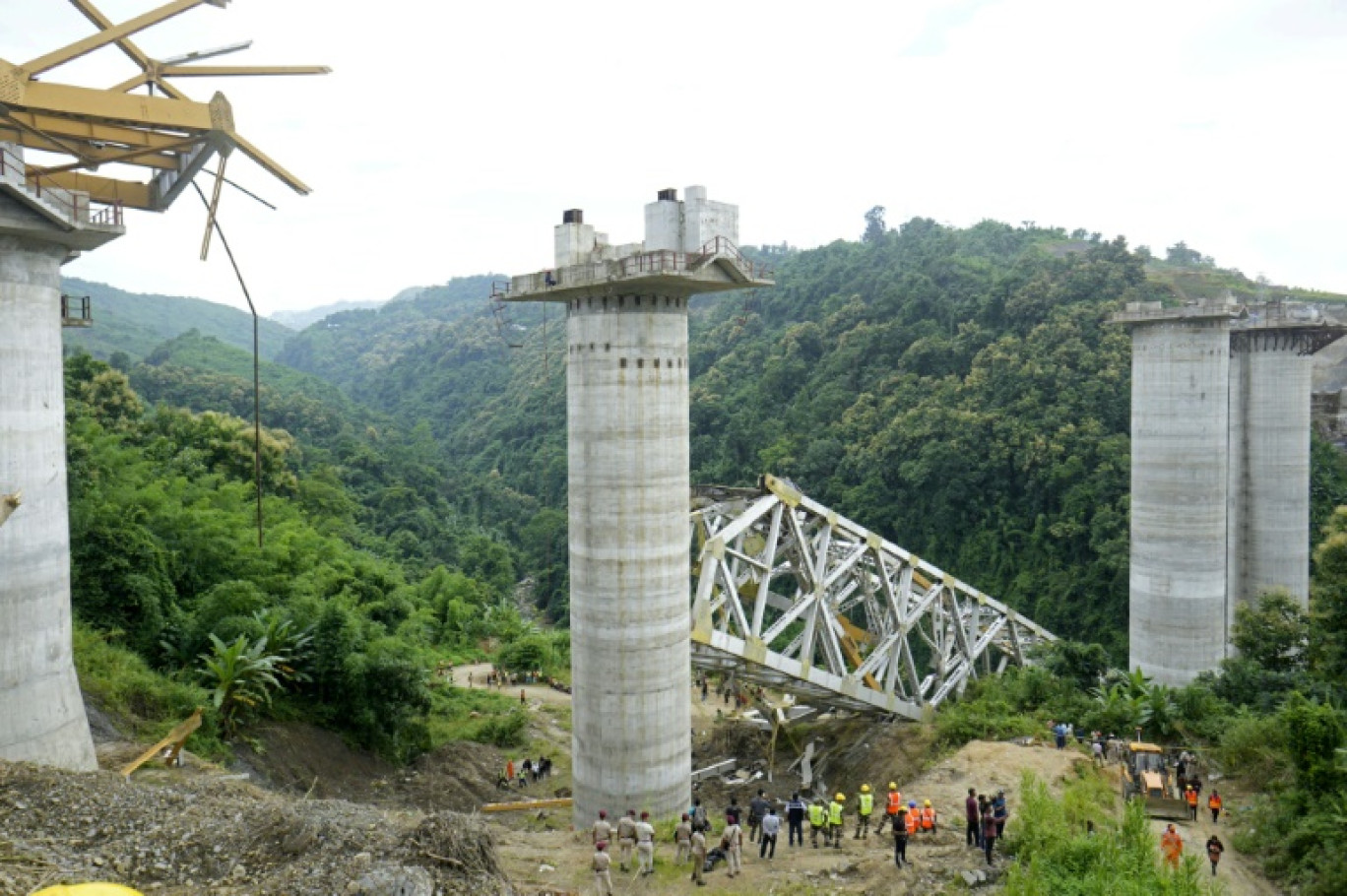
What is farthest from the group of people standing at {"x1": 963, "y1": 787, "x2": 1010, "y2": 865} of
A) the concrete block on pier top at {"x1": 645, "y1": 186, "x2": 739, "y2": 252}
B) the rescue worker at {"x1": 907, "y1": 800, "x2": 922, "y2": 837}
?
the concrete block on pier top at {"x1": 645, "y1": 186, "x2": 739, "y2": 252}

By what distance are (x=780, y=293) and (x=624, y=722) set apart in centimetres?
8358

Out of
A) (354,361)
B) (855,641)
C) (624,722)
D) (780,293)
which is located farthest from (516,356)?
(624,722)

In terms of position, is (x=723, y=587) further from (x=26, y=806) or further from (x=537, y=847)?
(x=26, y=806)

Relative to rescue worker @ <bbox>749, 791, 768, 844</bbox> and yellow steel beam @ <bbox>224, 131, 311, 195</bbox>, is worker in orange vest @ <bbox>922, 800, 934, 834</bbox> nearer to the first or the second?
rescue worker @ <bbox>749, 791, 768, 844</bbox>

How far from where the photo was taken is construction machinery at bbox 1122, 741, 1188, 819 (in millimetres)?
18312

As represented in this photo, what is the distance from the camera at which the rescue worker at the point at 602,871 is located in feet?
47.2

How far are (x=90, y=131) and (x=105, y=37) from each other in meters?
1.68

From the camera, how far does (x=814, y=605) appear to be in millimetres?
26562

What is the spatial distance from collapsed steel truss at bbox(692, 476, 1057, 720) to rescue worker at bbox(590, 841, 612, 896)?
8786mm

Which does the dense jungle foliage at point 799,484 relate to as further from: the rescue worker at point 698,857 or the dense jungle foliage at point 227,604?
the rescue worker at point 698,857

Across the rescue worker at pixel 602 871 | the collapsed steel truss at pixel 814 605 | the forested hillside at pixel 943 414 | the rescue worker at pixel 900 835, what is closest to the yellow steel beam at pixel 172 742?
the rescue worker at pixel 602 871

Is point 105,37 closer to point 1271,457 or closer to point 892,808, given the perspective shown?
point 892,808

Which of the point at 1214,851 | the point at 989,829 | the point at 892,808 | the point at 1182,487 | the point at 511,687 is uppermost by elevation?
the point at 1182,487

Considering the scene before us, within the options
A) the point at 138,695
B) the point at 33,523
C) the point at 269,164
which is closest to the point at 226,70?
the point at 269,164
